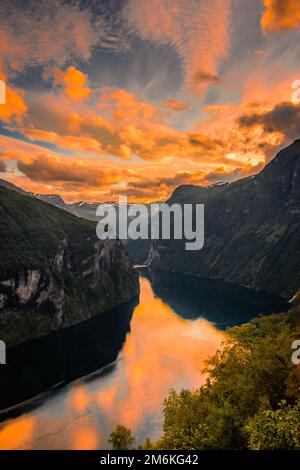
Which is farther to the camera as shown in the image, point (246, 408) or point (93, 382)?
point (93, 382)

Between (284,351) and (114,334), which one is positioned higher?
(284,351)

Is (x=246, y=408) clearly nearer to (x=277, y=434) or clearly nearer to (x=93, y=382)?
(x=277, y=434)

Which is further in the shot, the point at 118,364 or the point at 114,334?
the point at 114,334

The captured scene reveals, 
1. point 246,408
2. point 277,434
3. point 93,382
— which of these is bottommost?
point 93,382

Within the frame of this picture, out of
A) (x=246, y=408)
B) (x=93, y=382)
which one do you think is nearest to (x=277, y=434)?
(x=246, y=408)
